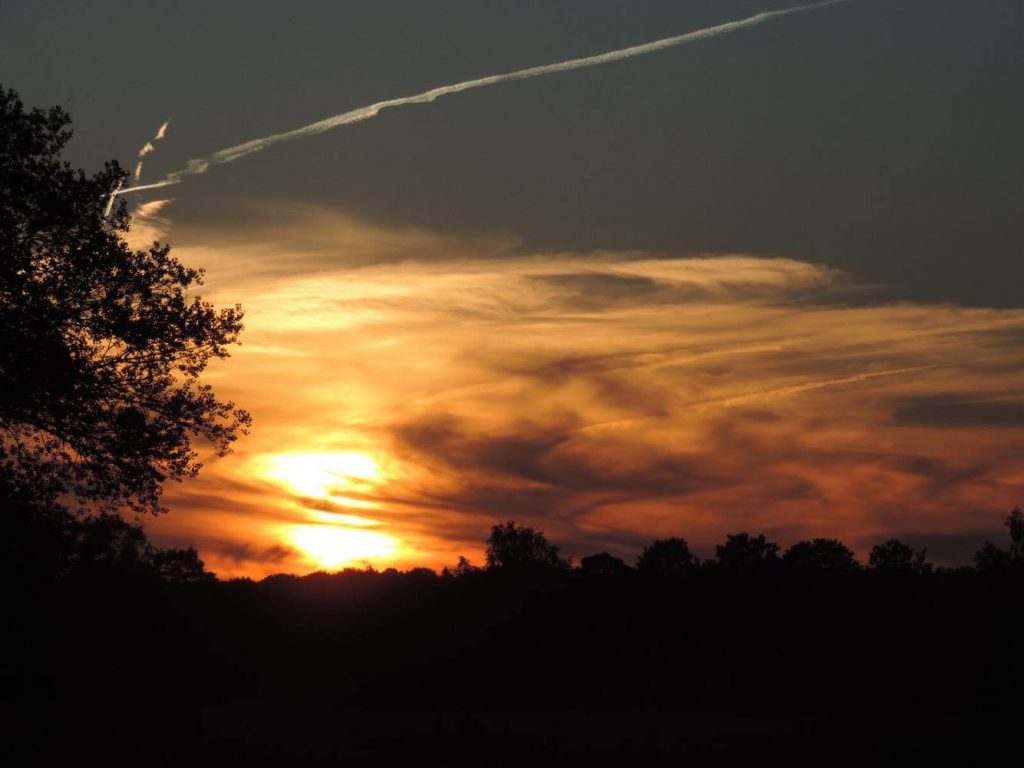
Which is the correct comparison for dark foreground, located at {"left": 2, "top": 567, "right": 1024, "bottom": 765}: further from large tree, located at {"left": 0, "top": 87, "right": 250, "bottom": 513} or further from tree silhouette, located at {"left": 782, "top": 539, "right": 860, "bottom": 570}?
tree silhouette, located at {"left": 782, "top": 539, "right": 860, "bottom": 570}

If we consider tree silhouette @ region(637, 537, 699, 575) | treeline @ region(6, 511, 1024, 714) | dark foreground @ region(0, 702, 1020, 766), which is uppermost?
tree silhouette @ region(637, 537, 699, 575)

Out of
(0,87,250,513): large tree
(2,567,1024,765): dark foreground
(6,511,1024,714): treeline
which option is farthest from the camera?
(6,511,1024,714): treeline

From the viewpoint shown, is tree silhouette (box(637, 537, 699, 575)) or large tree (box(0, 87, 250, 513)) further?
tree silhouette (box(637, 537, 699, 575))

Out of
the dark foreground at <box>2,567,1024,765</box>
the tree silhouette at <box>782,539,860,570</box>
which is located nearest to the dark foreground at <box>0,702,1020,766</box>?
the dark foreground at <box>2,567,1024,765</box>

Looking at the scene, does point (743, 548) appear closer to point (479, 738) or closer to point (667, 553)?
point (667, 553)

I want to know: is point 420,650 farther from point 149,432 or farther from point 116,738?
point 149,432

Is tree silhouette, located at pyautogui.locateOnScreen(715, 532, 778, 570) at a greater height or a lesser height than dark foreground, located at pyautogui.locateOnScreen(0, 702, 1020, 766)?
greater

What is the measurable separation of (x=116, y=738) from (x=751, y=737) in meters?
25.9

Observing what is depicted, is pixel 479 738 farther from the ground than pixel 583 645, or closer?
closer

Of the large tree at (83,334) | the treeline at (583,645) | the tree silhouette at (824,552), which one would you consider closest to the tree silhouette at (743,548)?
the tree silhouette at (824,552)

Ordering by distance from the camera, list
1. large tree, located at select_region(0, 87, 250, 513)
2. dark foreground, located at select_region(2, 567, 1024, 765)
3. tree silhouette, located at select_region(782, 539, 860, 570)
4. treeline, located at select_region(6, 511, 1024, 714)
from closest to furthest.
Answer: large tree, located at select_region(0, 87, 250, 513) < dark foreground, located at select_region(2, 567, 1024, 765) < treeline, located at select_region(6, 511, 1024, 714) < tree silhouette, located at select_region(782, 539, 860, 570)

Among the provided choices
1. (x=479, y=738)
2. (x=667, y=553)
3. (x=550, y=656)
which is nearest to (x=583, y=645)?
(x=550, y=656)

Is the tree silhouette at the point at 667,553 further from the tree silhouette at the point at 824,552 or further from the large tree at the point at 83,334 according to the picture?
the large tree at the point at 83,334

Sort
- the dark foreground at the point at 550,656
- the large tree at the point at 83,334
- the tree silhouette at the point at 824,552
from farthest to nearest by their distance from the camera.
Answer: the tree silhouette at the point at 824,552, the dark foreground at the point at 550,656, the large tree at the point at 83,334
